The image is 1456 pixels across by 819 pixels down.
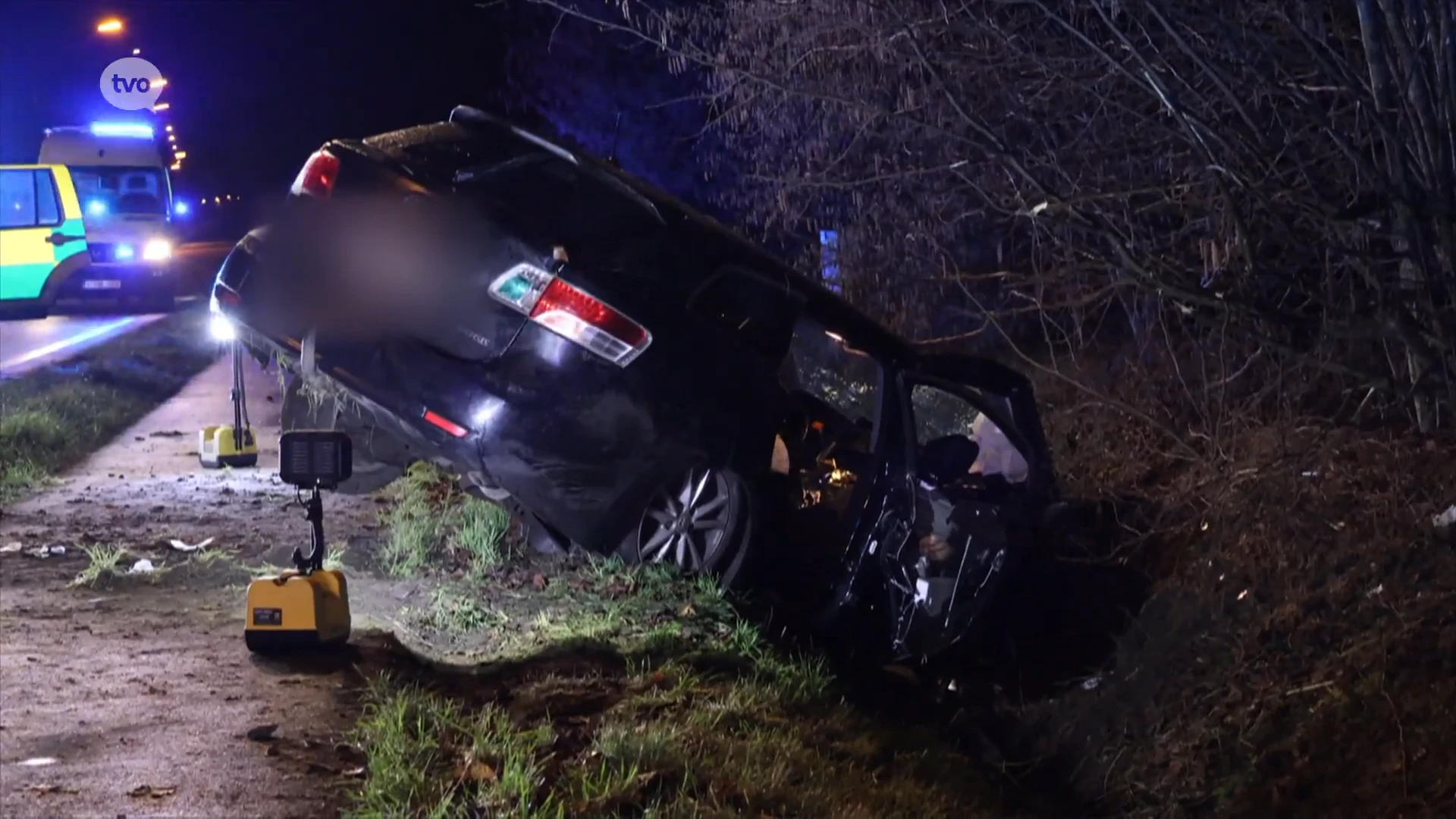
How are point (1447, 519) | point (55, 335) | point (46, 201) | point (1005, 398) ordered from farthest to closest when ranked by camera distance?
point (46, 201) < point (55, 335) < point (1005, 398) < point (1447, 519)

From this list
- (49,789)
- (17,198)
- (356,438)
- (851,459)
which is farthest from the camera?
(17,198)

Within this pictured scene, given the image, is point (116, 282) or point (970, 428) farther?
point (116, 282)

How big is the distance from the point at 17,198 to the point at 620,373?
17.4 metres

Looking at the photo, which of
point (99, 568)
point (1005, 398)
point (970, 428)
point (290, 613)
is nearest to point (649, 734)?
point (290, 613)

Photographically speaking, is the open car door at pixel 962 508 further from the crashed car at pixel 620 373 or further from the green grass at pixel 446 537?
the green grass at pixel 446 537

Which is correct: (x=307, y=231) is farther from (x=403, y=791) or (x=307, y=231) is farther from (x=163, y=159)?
(x=163, y=159)

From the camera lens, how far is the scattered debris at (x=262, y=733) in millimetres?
4238

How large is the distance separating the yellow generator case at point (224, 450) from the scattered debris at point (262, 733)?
210 inches

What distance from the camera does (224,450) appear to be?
365 inches

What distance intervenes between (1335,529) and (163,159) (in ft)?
77.7

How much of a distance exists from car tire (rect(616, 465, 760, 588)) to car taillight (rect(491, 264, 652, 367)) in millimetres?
723

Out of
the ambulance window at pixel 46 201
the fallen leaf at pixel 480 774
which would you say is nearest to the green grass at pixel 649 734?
the fallen leaf at pixel 480 774

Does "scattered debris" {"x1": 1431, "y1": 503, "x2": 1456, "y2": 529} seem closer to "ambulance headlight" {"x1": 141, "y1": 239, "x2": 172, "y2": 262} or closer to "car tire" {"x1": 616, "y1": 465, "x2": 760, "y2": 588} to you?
"car tire" {"x1": 616, "y1": 465, "x2": 760, "y2": 588}

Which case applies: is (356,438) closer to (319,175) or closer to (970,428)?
(319,175)
